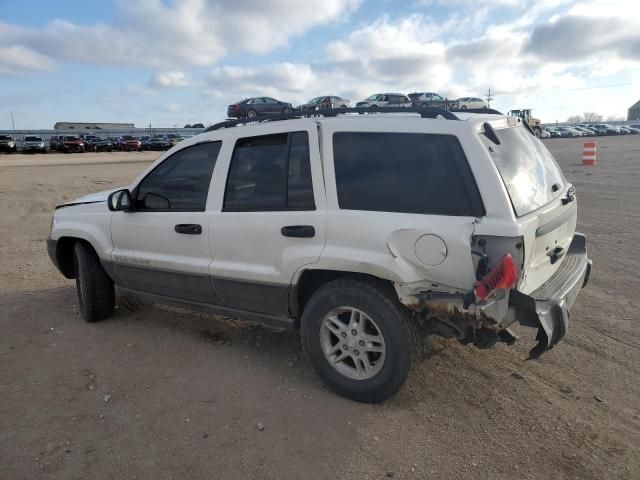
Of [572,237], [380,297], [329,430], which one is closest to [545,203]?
[572,237]

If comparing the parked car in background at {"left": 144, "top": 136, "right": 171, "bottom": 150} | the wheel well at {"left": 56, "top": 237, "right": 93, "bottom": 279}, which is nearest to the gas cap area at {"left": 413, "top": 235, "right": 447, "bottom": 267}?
the wheel well at {"left": 56, "top": 237, "right": 93, "bottom": 279}

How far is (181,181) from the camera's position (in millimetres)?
4230

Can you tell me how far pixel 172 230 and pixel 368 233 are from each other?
1.79 meters

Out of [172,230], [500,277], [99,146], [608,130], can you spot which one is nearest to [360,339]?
[500,277]

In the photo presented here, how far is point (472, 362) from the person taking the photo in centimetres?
391

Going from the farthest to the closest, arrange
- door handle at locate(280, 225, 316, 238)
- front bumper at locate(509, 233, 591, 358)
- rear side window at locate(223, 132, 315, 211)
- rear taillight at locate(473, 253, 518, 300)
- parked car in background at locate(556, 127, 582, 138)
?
parked car in background at locate(556, 127, 582, 138), rear side window at locate(223, 132, 315, 211), door handle at locate(280, 225, 316, 238), front bumper at locate(509, 233, 591, 358), rear taillight at locate(473, 253, 518, 300)

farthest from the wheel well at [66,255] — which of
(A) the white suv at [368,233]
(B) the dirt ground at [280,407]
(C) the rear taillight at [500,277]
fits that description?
(C) the rear taillight at [500,277]

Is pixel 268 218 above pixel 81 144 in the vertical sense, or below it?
below

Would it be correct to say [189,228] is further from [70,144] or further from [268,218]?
[70,144]

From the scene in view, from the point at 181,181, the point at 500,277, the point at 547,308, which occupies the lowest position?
the point at 547,308

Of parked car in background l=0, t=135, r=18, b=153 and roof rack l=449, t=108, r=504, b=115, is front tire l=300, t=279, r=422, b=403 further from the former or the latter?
parked car in background l=0, t=135, r=18, b=153

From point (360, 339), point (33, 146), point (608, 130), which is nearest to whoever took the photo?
point (360, 339)

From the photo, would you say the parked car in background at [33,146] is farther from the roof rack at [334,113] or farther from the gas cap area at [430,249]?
the gas cap area at [430,249]

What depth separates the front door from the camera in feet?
13.3
